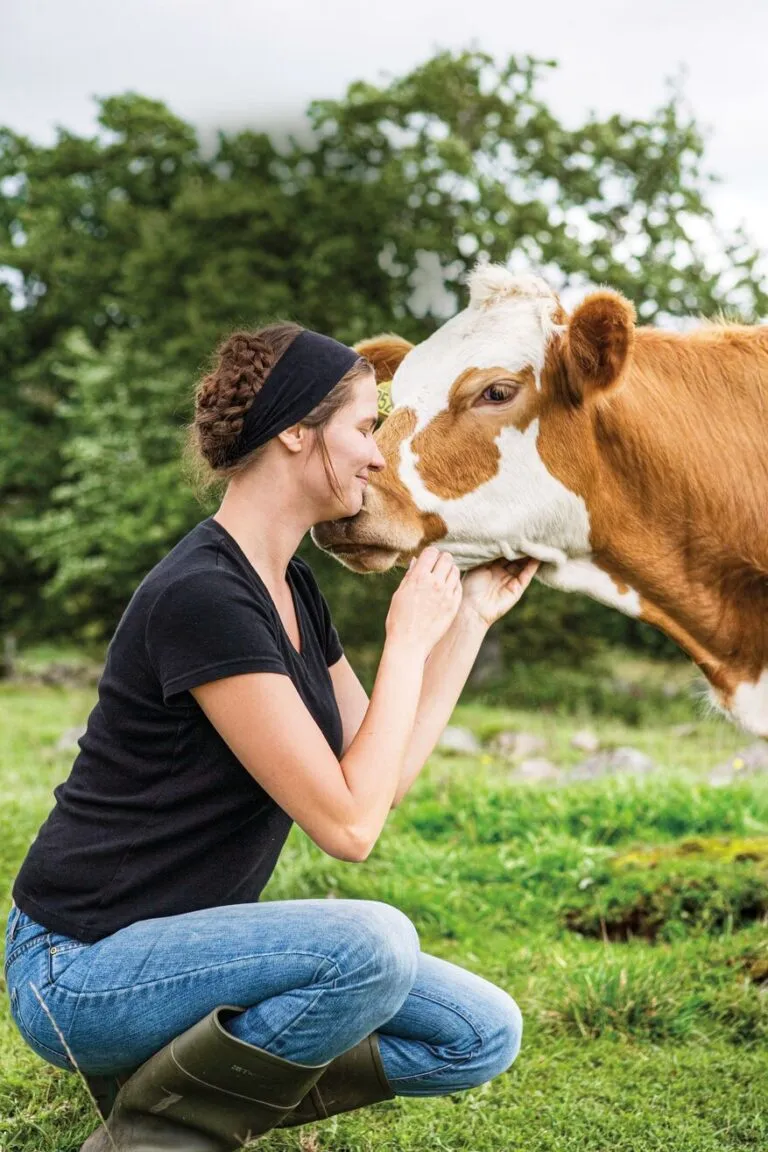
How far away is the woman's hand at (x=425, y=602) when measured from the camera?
2.94m

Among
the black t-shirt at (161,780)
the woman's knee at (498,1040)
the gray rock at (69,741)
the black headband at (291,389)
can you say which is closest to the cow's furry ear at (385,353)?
the black headband at (291,389)

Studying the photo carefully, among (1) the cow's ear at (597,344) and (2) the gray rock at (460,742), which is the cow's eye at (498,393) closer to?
(1) the cow's ear at (597,344)

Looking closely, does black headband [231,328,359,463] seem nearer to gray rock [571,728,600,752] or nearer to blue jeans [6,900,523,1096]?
blue jeans [6,900,523,1096]

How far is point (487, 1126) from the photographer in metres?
3.62

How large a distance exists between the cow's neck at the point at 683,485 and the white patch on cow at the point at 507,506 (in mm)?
48

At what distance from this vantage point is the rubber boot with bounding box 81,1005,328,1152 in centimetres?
265

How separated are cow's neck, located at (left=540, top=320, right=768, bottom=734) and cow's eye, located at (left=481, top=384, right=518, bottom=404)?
133mm

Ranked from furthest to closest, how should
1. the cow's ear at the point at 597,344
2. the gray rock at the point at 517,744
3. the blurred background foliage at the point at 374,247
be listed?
1. the blurred background foliage at the point at 374,247
2. the gray rock at the point at 517,744
3. the cow's ear at the point at 597,344

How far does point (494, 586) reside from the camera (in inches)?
136

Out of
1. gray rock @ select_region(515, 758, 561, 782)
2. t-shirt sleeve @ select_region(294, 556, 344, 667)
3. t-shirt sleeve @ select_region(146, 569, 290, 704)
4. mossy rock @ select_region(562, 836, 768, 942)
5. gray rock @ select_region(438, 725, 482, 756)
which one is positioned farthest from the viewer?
gray rock @ select_region(438, 725, 482, 756)

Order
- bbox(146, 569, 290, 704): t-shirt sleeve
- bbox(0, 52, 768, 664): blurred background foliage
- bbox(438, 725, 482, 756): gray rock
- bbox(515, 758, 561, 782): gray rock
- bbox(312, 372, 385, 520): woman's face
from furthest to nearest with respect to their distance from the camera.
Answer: bbox(0, 52, 768, 664): blurred background foliage, bbox(438, 725, 482, 756): gray rock, bbox(515, 758, 561, 782): gray rock, bbox(312, 372, 385, 520): woman's face, bbox(146, 569, 290, 704): t-shirt sleeve

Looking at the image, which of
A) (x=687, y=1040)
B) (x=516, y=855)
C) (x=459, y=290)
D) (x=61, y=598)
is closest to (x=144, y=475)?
(x=459, y=290)

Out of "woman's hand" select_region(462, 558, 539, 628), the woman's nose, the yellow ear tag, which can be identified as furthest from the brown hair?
"woman's hand" select_region(462, 558, 539, 628)

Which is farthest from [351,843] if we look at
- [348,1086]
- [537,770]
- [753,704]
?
[537,770]
